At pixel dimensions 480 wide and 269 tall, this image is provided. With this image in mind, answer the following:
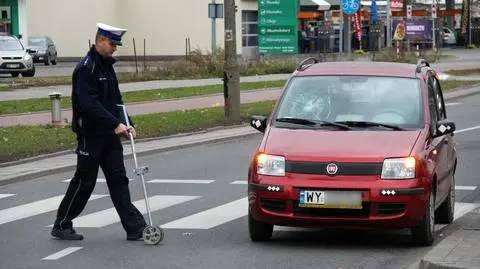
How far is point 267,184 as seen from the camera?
8.73 m

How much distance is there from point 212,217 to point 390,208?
8.84ft

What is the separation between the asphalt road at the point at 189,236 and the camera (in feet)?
27.8

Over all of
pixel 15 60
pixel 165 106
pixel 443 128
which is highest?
pixel 443 128

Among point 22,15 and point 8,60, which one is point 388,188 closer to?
point 8,60

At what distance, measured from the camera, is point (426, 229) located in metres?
8.81

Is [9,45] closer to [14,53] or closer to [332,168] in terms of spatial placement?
[14,53]

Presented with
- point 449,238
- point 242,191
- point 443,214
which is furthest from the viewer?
point 242,191

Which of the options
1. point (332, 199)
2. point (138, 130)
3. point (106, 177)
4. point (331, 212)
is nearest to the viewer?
point (332, 199)

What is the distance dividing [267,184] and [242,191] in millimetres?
3961

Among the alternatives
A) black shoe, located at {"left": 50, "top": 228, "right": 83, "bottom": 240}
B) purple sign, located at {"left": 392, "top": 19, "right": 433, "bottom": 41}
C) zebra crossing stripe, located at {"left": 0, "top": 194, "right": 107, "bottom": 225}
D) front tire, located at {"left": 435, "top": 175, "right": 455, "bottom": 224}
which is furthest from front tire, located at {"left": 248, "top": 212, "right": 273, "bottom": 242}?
purple sign, located at {"left": 392, "top": 19, "right": 433, "bottom": 41}

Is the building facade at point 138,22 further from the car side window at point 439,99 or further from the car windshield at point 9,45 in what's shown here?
the car side window at point 439,99

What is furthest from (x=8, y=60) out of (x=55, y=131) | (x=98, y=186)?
(x=98, y=186)

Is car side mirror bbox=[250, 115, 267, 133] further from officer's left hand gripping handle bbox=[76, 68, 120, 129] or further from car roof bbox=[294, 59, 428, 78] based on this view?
officer's left hand gripping handle bbox=[76, 68, 120, 129]

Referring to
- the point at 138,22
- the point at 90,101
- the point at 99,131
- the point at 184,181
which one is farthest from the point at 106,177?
the point at 138,22
